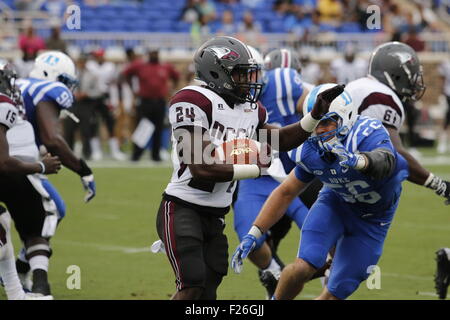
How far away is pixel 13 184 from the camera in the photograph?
605 cm

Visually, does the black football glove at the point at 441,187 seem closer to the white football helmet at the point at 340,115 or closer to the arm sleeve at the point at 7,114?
the white football helmet at the point at 340,115

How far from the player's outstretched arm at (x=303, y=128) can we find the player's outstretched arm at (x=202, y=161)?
0.51 m

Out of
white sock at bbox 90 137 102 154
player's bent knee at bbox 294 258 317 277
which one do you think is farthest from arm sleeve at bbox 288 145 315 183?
white sock at bbox 90 137 102 154

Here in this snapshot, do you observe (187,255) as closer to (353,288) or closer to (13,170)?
(353,288)

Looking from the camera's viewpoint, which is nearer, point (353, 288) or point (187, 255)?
point (187, 255)

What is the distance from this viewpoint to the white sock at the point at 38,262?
607 cm

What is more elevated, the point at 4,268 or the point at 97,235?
the point at 4,268

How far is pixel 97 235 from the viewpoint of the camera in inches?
352

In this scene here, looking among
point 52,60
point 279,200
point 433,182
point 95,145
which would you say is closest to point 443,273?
point 433,182

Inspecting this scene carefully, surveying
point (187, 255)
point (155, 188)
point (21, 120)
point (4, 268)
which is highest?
point (21, 120)

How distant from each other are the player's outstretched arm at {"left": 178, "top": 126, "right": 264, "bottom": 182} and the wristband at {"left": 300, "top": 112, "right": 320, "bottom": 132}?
0.51m

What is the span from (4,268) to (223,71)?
6.66 feet

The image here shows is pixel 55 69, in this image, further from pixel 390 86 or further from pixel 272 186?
pixel 390 86
